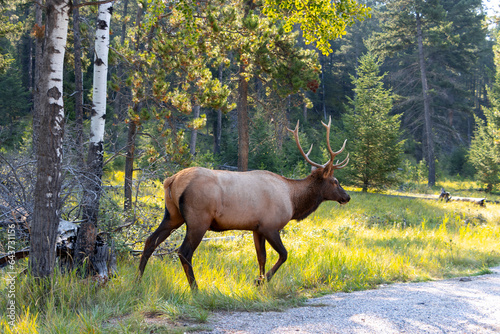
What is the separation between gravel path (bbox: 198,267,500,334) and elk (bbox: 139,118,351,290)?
3.43 feet

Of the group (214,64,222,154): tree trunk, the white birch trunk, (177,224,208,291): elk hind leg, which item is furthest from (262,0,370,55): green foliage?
(214,64,222,154): tree trunk

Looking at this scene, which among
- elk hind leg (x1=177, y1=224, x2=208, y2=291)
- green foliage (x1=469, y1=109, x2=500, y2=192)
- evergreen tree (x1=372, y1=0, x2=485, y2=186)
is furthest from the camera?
evergreen tree (x1=372, y1=0, x2=485, y2=186)

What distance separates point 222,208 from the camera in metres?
5.41

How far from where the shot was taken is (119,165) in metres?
24.4

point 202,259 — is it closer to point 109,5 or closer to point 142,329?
point 142,329

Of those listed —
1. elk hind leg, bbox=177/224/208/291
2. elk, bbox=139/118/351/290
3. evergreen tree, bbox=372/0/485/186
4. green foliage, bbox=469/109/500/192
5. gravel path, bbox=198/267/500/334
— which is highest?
evergreen tree, bbox=372/0/485/186

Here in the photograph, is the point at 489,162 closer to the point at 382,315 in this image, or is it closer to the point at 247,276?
the point at 247,276

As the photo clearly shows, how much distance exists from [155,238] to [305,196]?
2.49 meters

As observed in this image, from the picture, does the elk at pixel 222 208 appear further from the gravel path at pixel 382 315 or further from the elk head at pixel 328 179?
the gravel path at pixel 382 315

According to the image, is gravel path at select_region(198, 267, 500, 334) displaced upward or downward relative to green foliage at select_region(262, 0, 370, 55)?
downward

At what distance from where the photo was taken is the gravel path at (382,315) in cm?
390

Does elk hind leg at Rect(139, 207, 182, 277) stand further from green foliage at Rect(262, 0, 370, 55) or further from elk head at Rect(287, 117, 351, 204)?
green foliage at Rect(262, 0, 370, 55)

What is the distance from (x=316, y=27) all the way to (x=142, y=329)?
5.47m

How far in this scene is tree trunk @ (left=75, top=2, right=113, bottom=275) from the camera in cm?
522
